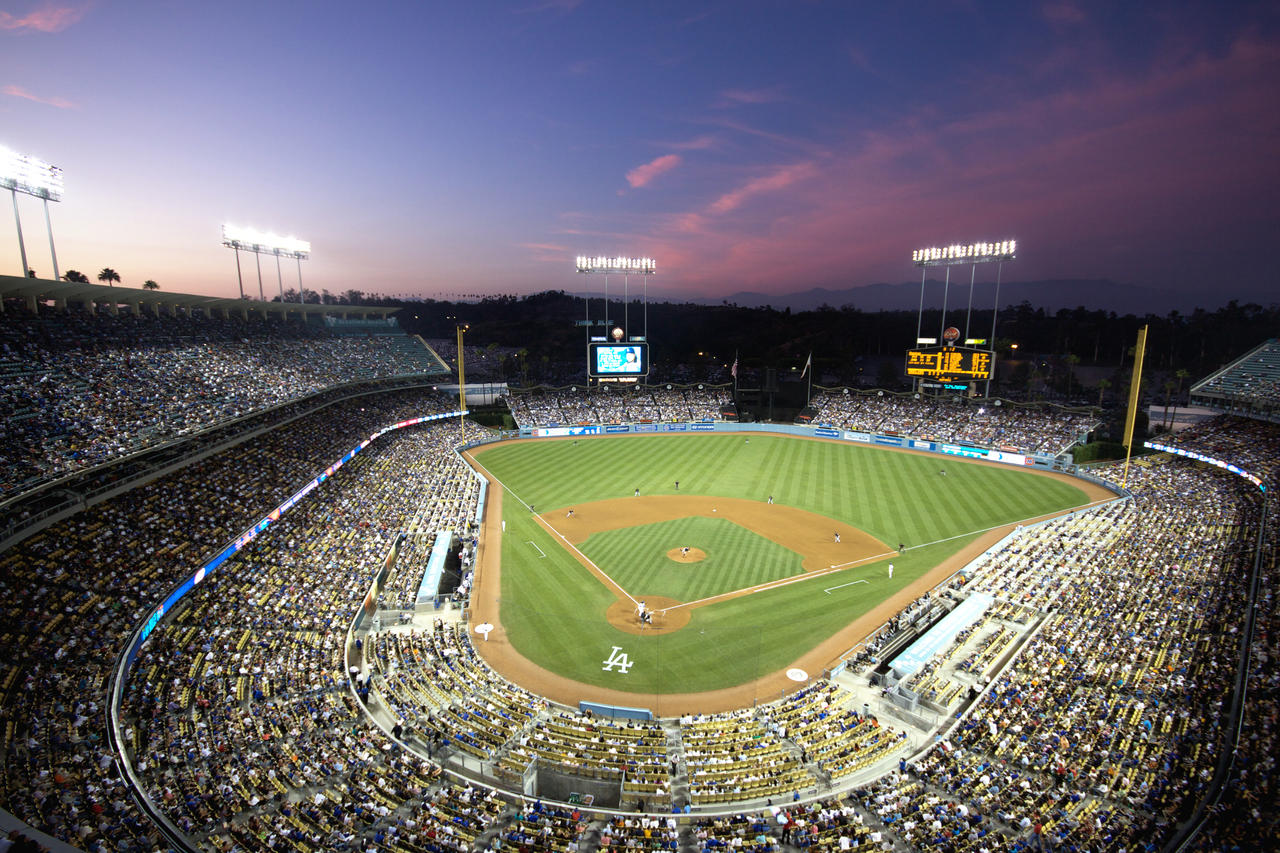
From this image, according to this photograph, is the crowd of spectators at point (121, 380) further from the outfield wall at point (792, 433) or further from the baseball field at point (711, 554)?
the outfield wall at point (792, 433)

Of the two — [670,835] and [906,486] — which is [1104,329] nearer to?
[906,486]

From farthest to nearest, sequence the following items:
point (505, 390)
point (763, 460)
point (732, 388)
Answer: point (732, 388), point (505, 390), point (763, 460)

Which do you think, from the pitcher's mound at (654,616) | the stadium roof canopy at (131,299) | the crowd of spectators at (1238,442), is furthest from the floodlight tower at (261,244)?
the crowd of spectators at (1238,442)

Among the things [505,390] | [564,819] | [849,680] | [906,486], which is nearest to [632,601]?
[849,680]

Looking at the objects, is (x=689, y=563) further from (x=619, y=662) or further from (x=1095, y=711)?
→ (x=1095, y=711)

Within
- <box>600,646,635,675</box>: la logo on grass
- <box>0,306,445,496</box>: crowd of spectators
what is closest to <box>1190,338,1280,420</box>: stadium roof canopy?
<box>600,646,635,675</box>: la logo on grass

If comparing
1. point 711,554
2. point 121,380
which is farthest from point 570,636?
point 121,380
